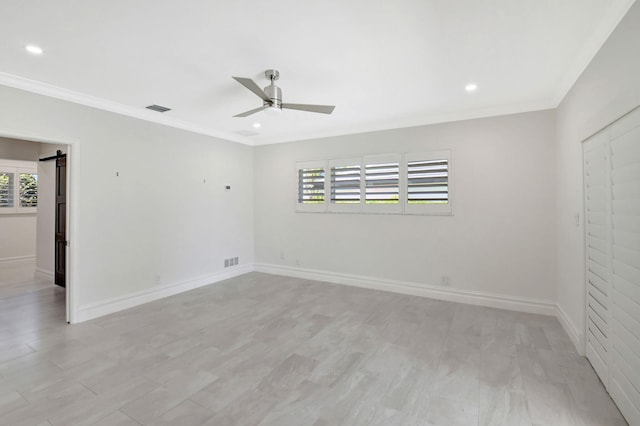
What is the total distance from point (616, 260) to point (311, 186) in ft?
14.2

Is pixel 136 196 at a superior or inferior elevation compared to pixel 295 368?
superior

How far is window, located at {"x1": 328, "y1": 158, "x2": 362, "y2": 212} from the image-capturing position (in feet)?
17.1

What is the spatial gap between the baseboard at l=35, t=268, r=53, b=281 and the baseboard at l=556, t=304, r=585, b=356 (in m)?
7.96

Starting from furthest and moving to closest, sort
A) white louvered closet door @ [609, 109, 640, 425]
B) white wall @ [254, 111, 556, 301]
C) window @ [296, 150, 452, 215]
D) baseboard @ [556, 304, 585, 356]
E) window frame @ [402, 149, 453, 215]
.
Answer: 1. window @ [296, 150, 452, 215]
2. window frame @ [402, 149, 453, 215]
3. white wall @ [254, 111, 556, 301]
4. baseboard @ [556, 304, 585, 356]
5. white louvered closet door @ [609, 109, 640, 425]

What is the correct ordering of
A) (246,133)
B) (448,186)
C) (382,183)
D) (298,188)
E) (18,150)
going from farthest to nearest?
(18,150) < (298,188) < (246,133) < (382,183) < (448,186)

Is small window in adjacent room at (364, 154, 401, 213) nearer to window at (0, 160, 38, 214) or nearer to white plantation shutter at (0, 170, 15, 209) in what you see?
window at (0, 160, 38, 214)

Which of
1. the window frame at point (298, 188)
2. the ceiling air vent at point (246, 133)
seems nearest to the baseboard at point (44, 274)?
Answer: the ceiling air vent at point (246, 133)

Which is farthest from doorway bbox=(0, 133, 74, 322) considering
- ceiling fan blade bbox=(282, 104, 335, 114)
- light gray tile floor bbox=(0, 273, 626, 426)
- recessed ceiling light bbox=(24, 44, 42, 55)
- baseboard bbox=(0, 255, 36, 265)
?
ceiling fan blade bbox=(282, 104, 335, 114)

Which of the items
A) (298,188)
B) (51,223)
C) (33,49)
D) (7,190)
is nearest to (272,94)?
(33,49)

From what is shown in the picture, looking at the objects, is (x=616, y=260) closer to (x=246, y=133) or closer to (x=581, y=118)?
(x=581, y=118)

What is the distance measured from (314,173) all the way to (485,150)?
2.86m

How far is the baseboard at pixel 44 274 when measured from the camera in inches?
219

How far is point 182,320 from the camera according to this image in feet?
12.1

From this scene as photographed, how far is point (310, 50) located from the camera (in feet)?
8.61
